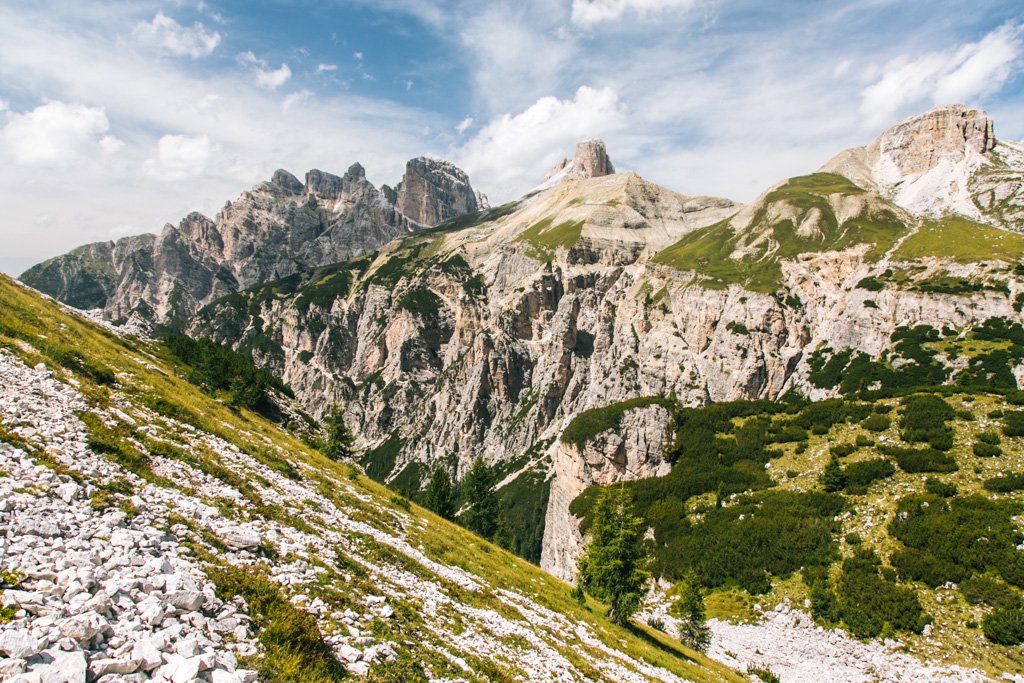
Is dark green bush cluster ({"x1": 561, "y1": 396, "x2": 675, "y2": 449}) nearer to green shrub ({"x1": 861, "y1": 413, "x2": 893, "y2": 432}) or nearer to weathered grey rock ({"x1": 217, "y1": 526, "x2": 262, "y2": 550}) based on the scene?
green shrub ({"x1": 861, "y1": 413, "x2": 893, "y2": 432})

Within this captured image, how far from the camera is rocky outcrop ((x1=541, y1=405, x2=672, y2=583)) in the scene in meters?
85.1

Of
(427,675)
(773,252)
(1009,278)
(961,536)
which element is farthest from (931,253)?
(427,675)

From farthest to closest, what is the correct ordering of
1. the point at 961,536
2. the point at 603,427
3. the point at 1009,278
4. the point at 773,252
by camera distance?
1. the point at 773,252
2. the point at 1009,278
3. the point at 603,427
4. the point at 961,536

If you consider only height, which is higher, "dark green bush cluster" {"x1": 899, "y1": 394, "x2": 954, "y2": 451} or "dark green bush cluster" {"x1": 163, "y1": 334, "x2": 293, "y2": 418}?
"dark green bush cluster" {"x1": 899, "y1": 394, "x2": 954, "y2": 451}

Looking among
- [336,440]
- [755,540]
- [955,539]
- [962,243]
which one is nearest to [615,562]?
[755,540]

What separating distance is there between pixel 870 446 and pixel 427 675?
70426 mm

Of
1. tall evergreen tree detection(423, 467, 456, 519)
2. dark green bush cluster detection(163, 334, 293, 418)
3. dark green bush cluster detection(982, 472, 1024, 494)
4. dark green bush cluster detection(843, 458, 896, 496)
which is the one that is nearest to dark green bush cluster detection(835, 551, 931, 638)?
dark green bush cluster detection(843, 458, 896, 496)

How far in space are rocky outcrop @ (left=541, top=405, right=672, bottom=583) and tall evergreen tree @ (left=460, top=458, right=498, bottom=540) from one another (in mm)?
13074

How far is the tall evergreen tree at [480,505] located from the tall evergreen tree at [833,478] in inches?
1954

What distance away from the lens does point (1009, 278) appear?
12631 centimetres

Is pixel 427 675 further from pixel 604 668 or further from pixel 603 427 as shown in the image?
pixel 603 427

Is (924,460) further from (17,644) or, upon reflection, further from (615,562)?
(17,644)

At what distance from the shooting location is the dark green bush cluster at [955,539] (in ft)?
139

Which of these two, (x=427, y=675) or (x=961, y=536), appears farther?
(x=961, y=536)
